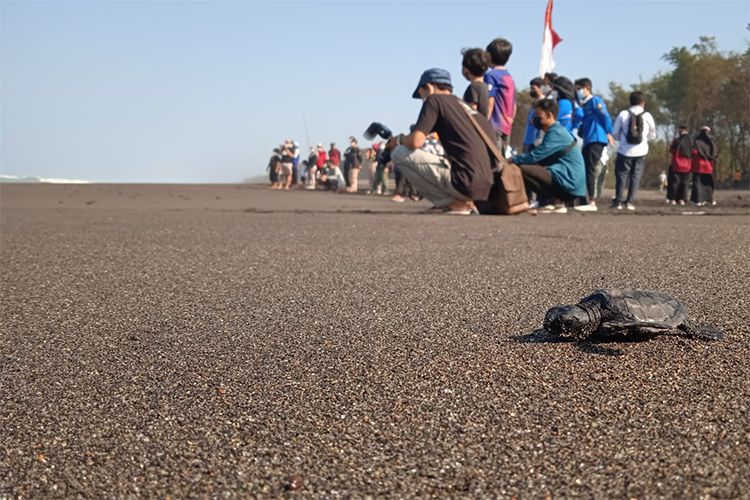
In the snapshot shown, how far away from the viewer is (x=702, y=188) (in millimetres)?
15883

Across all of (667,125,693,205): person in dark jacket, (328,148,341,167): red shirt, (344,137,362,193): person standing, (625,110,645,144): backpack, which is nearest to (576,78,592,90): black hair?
(625,110,645,144): backpack

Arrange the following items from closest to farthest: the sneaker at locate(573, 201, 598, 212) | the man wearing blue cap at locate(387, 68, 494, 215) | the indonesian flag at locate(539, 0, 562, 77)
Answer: the man wearing blue cap at locate(387, 68, 494, 215) < the sneaker at locate(573, 201, 598, 212) < the indonesian flag at locate(539, 0, 562, 77)

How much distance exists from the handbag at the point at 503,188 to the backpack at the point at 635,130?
126 inches

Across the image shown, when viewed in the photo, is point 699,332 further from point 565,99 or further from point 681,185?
point 681,185

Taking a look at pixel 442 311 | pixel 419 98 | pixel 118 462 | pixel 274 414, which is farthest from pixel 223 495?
pixel 419 98

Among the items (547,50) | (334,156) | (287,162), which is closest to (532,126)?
(547,50)

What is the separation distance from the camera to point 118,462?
2021 mm

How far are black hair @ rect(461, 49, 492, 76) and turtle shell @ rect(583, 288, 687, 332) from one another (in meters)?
6.81

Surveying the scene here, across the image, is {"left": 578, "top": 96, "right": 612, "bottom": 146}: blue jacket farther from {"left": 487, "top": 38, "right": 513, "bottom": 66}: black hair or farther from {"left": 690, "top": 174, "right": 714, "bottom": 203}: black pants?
{"left": 690, "top": 174, "right": 714, "bottom": 203}: black pants

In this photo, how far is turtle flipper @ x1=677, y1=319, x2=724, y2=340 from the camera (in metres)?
2.99

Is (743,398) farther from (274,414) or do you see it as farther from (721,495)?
(274,414)

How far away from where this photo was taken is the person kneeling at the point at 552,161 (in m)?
9.63

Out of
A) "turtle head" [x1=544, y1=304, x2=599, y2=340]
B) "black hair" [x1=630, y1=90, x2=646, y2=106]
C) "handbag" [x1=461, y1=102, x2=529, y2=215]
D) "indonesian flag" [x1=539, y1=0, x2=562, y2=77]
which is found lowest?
"turtle head" [x1=544, y1=304, x2=599, y2=340]

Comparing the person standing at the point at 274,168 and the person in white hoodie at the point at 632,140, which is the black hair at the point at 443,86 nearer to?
the person in white hoodie at the point at 632,140
